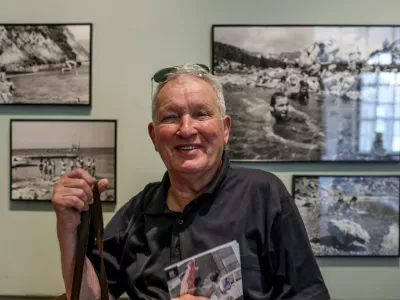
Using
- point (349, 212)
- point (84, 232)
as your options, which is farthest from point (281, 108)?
point (84, 232)

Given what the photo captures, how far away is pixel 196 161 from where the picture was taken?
0.94 metres

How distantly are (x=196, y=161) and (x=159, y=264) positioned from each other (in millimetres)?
291

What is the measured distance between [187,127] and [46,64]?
2.52 feet

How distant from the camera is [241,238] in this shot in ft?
3.04

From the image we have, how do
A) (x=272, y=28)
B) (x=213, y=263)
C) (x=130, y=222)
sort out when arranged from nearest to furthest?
(x=213, y=263)
(x=130, y=222)
(x=272, y=28)

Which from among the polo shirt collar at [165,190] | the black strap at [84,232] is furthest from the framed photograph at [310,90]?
the black strap at [84,232]

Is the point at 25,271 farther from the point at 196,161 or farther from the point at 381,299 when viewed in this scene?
the point at 381,299

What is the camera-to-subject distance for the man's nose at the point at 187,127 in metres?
0.92

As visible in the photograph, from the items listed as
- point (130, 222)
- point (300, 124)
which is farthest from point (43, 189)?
point (300, 124)

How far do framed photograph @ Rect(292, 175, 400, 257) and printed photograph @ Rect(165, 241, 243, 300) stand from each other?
1.83 ft

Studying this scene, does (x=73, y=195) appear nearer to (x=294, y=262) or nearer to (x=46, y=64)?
(x=294, y=262)

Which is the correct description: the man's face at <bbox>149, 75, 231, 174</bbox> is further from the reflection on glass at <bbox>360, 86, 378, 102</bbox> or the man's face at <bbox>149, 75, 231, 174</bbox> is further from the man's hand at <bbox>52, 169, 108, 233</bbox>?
the reflection on glass at <bbox>360, 86, 378, 102</bbox>

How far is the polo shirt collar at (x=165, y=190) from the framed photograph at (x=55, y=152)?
0.38 m

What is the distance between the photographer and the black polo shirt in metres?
0.92
